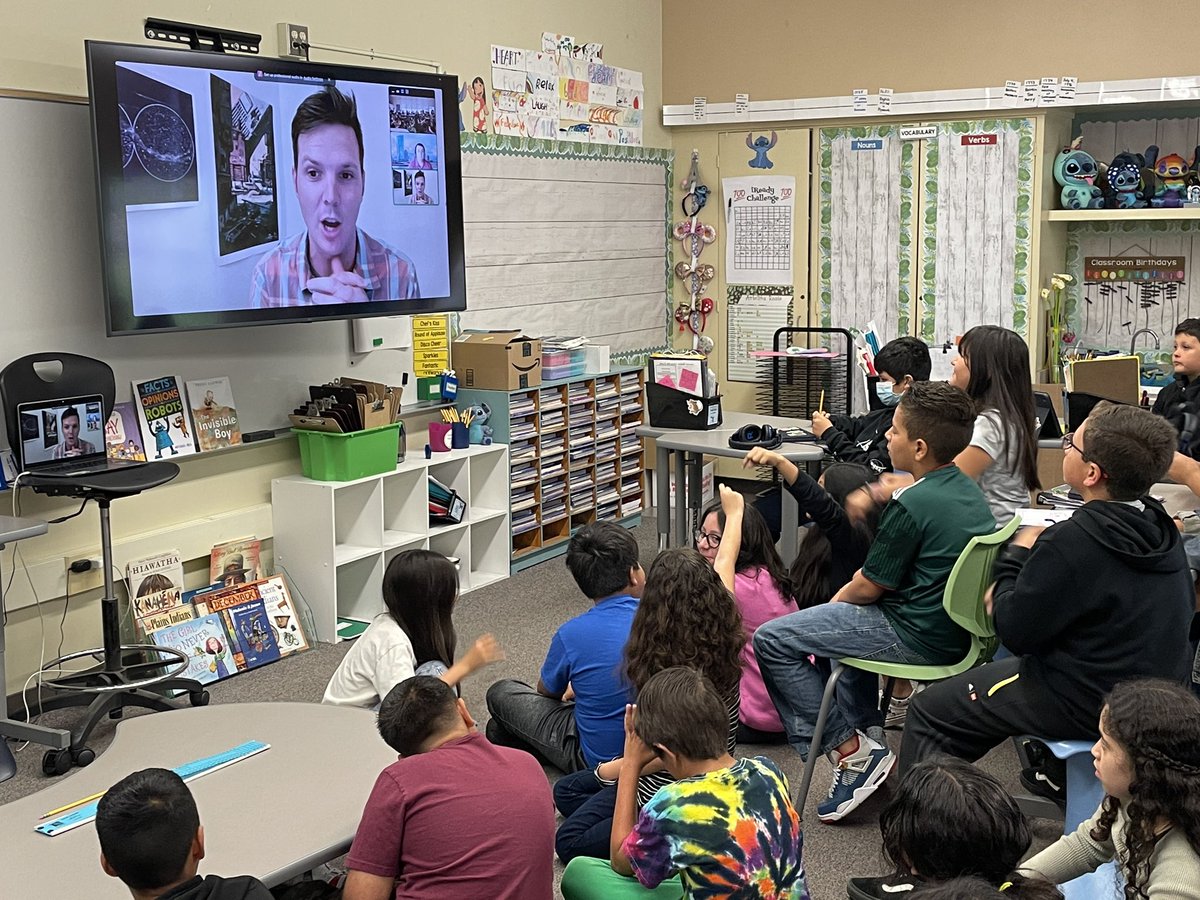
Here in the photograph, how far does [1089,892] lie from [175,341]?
3.55 metres

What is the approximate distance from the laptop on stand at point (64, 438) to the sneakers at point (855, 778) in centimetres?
233

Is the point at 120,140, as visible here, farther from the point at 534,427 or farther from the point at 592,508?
the point at 592,508

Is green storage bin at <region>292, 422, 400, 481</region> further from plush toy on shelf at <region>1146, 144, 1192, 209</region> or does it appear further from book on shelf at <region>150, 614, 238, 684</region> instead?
plush toy on shelf at <region>1146, 144, 1192, 209</region>

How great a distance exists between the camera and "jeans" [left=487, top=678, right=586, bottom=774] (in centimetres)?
346

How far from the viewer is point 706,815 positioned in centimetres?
203

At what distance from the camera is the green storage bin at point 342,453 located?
16.1ft

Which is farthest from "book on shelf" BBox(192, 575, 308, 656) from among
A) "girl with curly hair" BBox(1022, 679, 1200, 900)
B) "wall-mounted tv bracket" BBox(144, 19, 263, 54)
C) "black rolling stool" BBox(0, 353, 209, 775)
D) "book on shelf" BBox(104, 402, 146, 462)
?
"girl with curly hair" BBox(1022, 679, 1200, 900)

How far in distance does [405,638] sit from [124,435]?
67.2 inches

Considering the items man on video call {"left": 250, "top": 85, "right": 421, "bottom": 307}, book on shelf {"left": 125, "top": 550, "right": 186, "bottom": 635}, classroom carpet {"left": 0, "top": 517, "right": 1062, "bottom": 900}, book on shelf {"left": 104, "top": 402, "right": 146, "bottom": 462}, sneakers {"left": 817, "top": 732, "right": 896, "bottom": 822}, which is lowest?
classroom carpet {"left": 0, "top": 517, "right": 1062, "bottom": 900}

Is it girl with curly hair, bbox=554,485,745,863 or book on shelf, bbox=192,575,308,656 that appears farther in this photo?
book on shelf, bbox=192,575,308,656

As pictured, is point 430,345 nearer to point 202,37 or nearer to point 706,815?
point 202,37

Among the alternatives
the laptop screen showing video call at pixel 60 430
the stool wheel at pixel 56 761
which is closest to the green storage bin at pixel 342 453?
the laptop screen showing video call at pixel 60 430

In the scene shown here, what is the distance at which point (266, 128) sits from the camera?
15.0 ft

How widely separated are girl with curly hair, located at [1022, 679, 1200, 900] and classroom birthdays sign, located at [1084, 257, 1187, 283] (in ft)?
15.7
